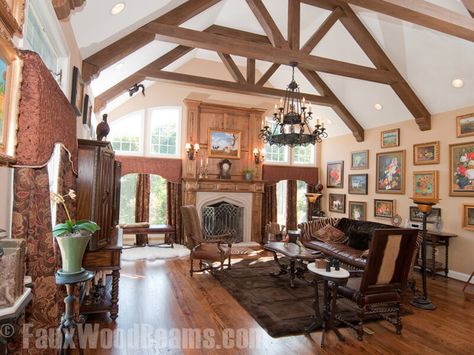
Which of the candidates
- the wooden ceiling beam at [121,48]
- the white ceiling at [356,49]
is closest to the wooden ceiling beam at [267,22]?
the white ceiling at [356,49]

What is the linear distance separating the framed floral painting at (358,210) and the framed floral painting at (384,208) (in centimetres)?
32

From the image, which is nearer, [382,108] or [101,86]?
[101,86]

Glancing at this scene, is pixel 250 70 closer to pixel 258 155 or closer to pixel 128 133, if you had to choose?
pixel 258 155

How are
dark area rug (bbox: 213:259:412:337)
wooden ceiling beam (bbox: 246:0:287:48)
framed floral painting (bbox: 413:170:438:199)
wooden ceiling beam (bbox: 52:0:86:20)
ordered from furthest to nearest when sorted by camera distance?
framed floral painting (bbox: 413:170:438:199) < wooden ceiling beam (bbox: 246:0:287:48) < dark area rug (bbox: 213:259:412:337) < wooden ceiling beam (bbox: 52:0:86:20)

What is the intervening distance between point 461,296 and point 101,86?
6.32 meters

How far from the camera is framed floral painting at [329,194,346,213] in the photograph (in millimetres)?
7922

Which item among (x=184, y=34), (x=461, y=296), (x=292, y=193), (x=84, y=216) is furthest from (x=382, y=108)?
(x=84, y=216)

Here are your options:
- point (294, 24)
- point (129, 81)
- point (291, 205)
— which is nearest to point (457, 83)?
point (294, 24)

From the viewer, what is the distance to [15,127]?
139cm

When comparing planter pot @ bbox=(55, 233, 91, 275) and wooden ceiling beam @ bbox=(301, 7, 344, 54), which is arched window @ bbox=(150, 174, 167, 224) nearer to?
wooden ceiling beam @ bbox=(301, 7, 344, 54)

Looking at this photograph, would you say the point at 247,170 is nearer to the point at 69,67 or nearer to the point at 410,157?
the point at 410,157

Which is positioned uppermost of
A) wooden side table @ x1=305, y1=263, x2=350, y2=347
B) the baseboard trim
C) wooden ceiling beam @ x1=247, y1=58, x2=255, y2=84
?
wooden ceiling beam @ x1=247, y1=58, x2=255, y2=84

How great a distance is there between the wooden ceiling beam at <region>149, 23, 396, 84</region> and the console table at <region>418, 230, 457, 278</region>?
10.0 feet

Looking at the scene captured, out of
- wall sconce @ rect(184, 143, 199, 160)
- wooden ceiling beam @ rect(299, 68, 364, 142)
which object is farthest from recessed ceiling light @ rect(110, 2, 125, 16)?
wooden ceiling beam @ rect(299, 68, 364, 142)
